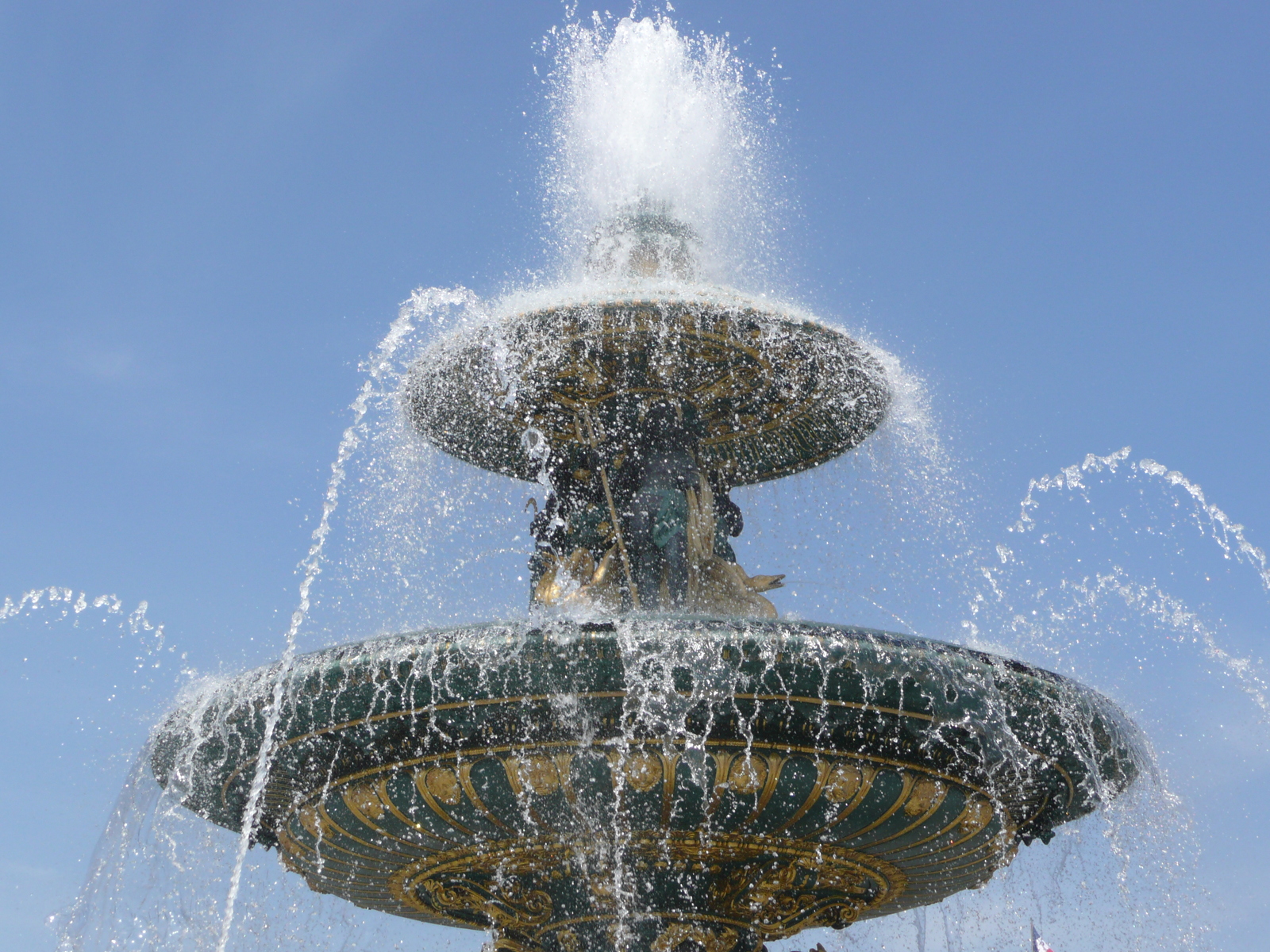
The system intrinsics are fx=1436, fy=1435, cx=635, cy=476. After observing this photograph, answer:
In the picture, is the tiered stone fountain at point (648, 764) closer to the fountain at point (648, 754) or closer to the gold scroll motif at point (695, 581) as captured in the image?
the fountain at point (648, 754)

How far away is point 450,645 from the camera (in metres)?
6.54

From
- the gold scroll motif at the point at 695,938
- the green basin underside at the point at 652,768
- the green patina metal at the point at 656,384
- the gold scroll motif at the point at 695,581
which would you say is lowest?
the gold scroll motif at the point at 695,938

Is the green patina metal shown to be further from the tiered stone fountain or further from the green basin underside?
the green basin underside

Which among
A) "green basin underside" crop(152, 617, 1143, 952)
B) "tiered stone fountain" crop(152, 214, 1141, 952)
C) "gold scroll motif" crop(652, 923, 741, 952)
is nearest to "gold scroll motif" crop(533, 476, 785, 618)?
"tiered stone fountain" crop(152, 214, 1141, 952)

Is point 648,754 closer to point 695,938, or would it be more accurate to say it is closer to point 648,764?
point 648,764

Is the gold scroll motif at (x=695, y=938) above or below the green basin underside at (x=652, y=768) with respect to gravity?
below

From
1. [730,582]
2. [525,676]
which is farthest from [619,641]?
[730,582]

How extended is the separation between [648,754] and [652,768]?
84 millimetres

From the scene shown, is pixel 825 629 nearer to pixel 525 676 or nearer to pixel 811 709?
pixel 811 709

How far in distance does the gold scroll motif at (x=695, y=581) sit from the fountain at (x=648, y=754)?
28 mm

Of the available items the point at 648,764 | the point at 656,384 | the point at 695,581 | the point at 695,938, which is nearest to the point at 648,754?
the point at 648,764

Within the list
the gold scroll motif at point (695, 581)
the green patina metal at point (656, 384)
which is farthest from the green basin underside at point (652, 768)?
the green patina metal at point (656, 384)

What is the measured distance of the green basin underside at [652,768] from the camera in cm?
657

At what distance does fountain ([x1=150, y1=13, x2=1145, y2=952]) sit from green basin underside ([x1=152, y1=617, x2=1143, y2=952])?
1 centimetres
